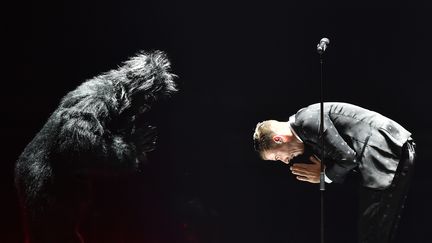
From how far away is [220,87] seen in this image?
252cm

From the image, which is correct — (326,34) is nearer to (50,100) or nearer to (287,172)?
(287,172)

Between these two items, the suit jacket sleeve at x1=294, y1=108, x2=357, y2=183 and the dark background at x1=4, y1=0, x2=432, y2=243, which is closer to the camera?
the suit jacket sleeve at x1=294, y1=108, x2=357, y2=183

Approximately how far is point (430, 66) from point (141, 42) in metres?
1.23

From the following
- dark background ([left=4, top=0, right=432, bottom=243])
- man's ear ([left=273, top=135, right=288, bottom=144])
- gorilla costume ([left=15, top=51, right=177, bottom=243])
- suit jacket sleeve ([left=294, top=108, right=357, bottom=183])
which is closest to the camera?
gorilla costume ([left=15, top=51, right=177, bottom=243])

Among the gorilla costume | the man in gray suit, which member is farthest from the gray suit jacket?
the gorilla costume

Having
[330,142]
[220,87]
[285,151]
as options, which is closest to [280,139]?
[285,151]

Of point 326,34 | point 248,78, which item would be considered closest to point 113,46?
point 248,78

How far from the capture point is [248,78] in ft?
8.25

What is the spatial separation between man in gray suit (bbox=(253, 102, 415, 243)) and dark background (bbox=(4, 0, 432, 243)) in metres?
0.56

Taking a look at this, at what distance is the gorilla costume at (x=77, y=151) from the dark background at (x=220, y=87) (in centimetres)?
57

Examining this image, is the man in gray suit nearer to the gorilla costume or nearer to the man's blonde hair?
the man's blonde hair

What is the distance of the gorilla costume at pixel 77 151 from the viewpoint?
178 centimetres

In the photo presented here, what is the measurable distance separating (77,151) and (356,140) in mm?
890

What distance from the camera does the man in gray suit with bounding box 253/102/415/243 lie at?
189 cm
